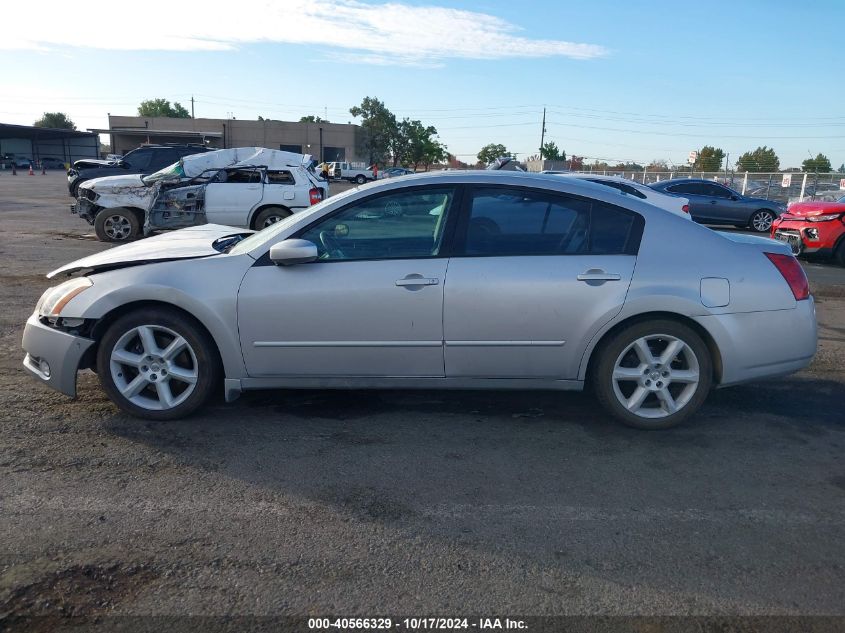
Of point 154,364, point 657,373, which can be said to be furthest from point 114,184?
point 657,373

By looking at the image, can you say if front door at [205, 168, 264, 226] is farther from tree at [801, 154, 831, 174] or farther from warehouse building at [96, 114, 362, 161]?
warehouse building at [96, 114, 362, 161]

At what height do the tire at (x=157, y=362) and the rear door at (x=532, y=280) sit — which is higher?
the rear door at (x=532, y=280)

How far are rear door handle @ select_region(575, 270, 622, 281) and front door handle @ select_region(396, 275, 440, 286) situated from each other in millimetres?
902

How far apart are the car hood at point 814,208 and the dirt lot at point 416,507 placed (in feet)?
29.6

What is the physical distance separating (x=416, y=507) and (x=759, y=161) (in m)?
62.5

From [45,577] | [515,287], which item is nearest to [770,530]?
[515,287]

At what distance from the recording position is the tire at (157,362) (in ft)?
14.6

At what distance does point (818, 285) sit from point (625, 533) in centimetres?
907

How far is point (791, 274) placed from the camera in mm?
4637

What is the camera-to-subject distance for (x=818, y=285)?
35.1 feet

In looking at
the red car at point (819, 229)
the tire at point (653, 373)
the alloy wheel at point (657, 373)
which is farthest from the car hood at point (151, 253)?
the red car at point (819, 229)

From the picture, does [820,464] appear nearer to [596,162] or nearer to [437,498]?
[437,498]

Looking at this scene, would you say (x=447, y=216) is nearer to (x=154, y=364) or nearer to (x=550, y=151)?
(x=154, y=364)

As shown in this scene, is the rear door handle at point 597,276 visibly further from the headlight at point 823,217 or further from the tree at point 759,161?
the tree at point 759,161
